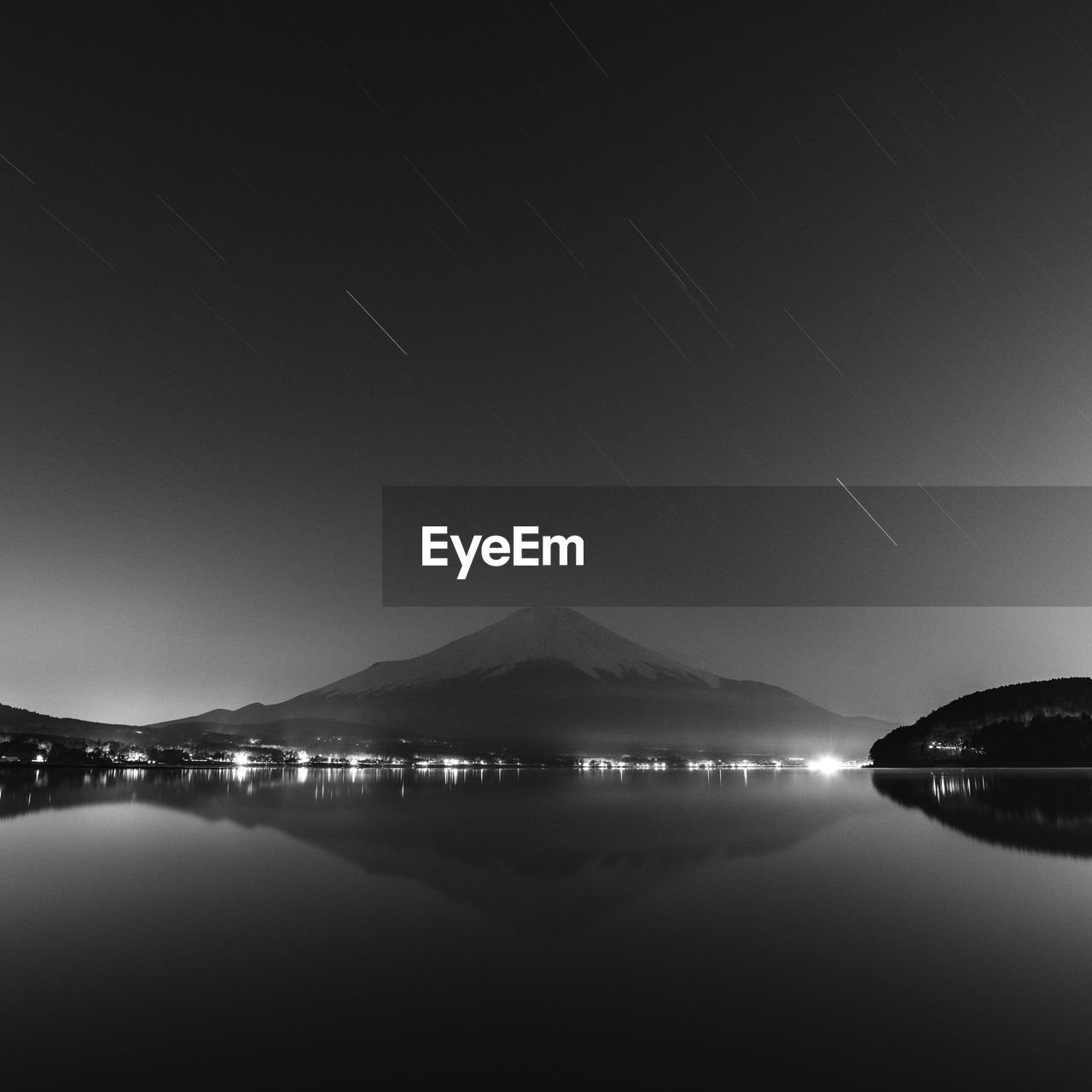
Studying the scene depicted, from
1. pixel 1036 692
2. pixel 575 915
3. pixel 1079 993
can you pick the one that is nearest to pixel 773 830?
pixel 575 915

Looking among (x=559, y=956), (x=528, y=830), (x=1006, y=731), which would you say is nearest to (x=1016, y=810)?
(x=528, y=830)

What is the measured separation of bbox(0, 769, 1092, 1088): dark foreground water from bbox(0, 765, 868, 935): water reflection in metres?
0.29

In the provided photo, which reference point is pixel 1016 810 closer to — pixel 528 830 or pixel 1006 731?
pixel 528 830

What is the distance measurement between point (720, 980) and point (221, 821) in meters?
39.6

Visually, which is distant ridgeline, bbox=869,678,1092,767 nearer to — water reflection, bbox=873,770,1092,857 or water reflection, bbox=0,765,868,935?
water reflection, bbox=873,770,1092,857

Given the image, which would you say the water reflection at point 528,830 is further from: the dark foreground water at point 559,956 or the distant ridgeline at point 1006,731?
the distant ridgeline at point 1006,731

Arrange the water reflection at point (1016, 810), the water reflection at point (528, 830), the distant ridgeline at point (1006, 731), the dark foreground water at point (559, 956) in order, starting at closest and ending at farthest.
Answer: the dark foreground water at point (559, 956)
the water reflection at point (528, 830)
the water reflection at point (1016, 810)
the distant ridgeline at point (1006, 731)

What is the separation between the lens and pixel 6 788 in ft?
296

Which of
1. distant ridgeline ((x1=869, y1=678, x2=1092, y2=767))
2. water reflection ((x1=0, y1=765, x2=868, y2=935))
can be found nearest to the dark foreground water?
water reflection ((x1=0, y1=765, x2=868, y2=935))

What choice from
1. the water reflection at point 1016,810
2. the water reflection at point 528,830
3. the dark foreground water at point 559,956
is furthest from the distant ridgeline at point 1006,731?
the dark foreground water at point 559,956

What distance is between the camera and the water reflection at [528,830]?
23.1 meters

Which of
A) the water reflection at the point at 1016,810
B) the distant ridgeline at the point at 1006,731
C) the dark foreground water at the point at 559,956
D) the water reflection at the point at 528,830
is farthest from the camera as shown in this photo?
the distant ridgeline at the point at 1006,731

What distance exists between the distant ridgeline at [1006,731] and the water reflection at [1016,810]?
177 ft

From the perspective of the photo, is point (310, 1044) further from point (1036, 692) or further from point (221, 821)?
point (1036, 692)
